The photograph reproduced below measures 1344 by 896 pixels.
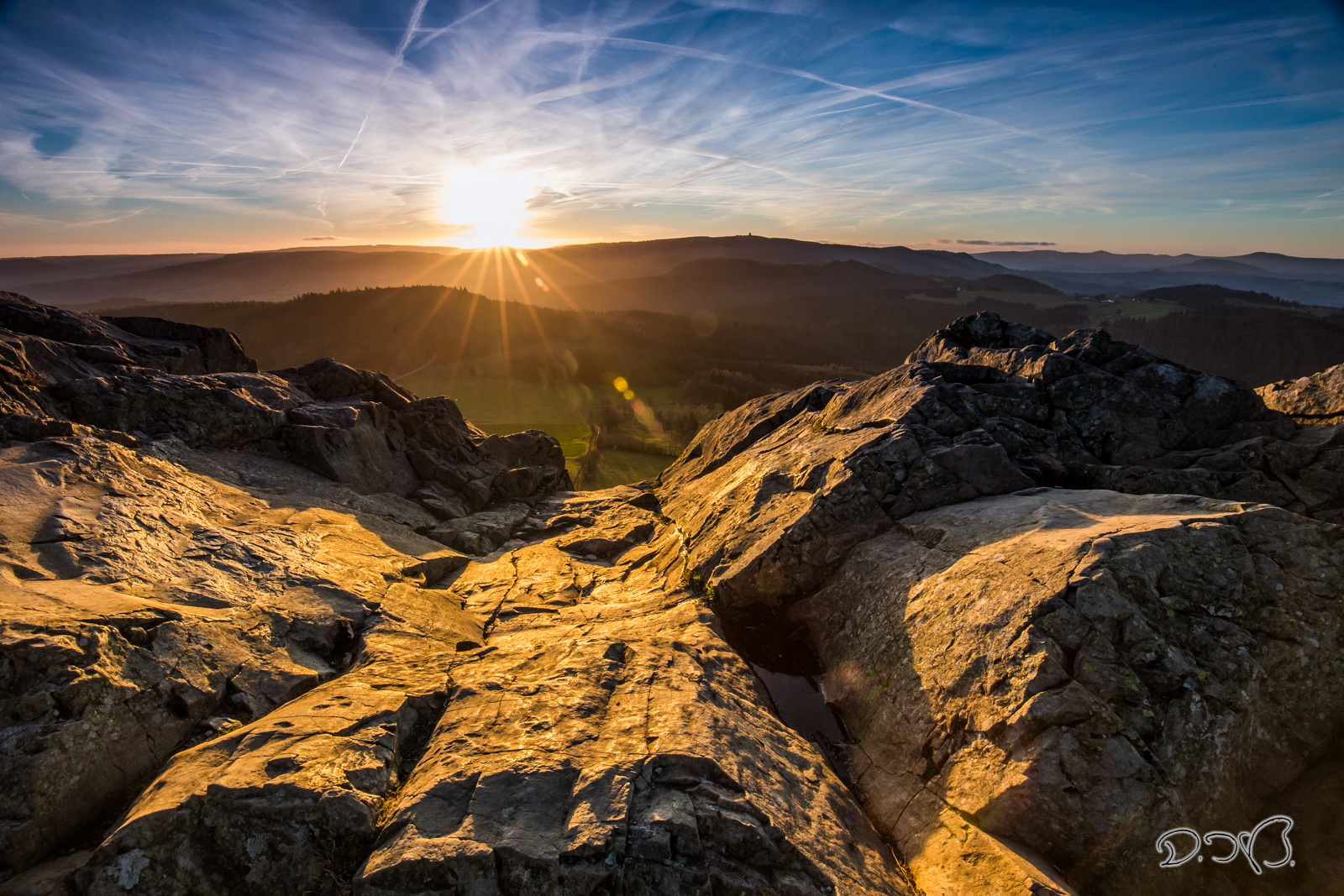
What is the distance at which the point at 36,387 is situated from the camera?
505 inches

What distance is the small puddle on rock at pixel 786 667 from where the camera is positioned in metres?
8.76

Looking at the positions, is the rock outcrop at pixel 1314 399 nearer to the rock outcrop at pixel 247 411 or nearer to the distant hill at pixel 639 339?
the rock outcrop at pixel 247 411

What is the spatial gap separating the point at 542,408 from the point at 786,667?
300ft

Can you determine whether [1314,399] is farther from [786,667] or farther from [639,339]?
[639,339]

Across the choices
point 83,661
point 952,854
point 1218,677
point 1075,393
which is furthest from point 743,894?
point 1075,393

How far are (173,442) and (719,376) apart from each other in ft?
338

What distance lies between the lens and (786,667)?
32.7ft

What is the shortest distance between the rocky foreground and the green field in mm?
43417

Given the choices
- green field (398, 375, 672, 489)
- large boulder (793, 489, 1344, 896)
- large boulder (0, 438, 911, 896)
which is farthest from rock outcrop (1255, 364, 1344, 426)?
green field (398, 375, 672, 489)

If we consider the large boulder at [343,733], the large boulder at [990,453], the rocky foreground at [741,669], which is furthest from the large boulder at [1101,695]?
the large boulder at [990,453]
